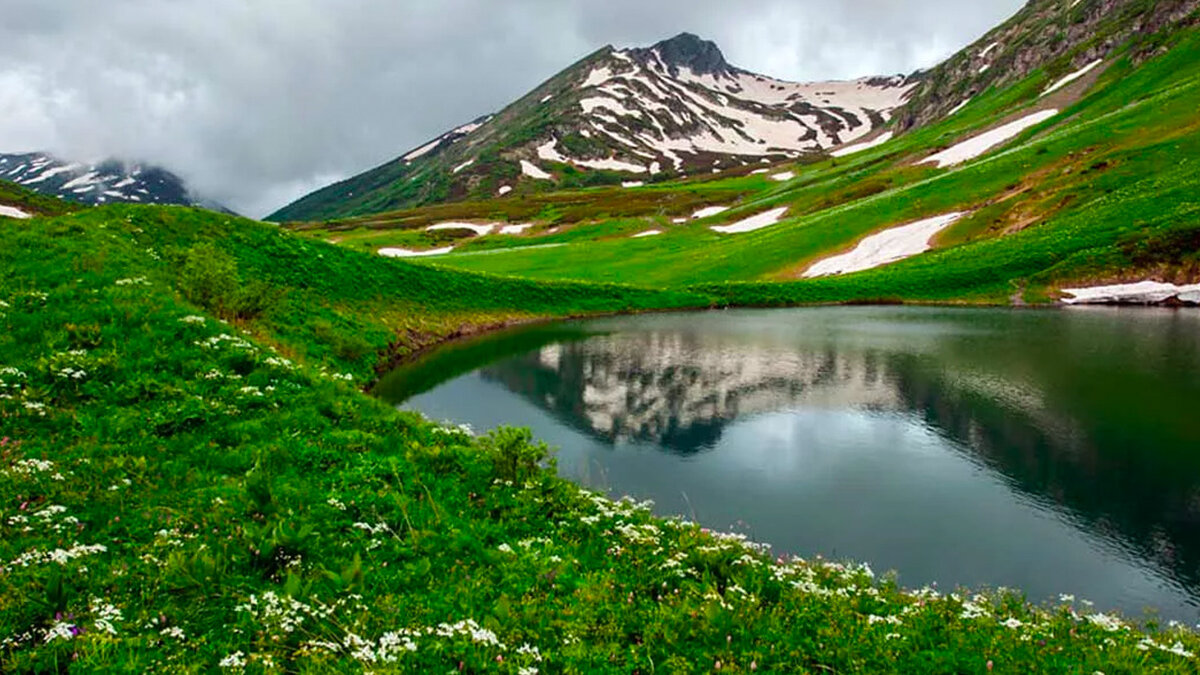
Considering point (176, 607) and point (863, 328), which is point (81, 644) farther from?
point (863, 328)

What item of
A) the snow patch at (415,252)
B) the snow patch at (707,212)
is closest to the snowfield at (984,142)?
the snow patch at (707,212)

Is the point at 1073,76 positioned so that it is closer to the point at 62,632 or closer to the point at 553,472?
the point at 553,472

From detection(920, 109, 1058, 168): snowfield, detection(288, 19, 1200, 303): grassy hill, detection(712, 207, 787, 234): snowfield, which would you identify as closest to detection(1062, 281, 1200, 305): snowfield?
detection(288, 19, 1200, 303): grassy hill

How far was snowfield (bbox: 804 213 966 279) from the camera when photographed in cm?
7138

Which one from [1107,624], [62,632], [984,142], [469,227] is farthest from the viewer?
[469,227]

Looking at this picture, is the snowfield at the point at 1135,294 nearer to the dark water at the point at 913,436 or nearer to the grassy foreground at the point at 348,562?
the dark water at the point at 913,436

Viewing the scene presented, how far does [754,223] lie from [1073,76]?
82.4 m

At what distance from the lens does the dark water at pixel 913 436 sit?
575 inches

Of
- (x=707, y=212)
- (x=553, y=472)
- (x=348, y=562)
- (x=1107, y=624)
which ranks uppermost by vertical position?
(x=707, y=212)

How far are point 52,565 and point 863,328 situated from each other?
158 ft

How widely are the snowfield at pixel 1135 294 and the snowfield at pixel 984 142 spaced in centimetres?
5853

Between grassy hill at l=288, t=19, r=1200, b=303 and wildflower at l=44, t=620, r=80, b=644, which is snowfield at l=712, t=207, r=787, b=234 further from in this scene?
wildflower at l=44, t=620, r=80, b=644

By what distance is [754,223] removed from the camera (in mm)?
109312

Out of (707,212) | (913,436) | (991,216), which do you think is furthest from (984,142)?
(913,436)
